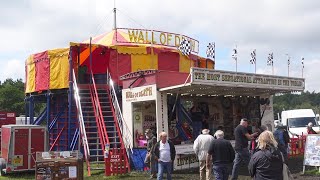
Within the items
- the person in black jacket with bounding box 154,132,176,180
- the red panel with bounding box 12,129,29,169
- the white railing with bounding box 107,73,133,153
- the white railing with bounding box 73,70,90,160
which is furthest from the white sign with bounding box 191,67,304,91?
the red panel with bounding box 12,129,29,169

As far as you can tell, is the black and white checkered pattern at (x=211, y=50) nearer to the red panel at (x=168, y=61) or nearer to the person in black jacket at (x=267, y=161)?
the red panel at (x=168, y=61)

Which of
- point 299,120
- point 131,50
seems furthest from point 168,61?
point 299,120

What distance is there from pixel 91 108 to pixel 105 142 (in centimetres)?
339

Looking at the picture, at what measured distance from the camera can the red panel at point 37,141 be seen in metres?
15.7

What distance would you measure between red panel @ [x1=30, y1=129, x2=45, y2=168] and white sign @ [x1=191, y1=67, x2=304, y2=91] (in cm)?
611

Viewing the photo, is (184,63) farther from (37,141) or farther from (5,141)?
(5,141)

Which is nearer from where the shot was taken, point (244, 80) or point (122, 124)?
point (244, 80)

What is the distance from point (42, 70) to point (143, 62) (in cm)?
522

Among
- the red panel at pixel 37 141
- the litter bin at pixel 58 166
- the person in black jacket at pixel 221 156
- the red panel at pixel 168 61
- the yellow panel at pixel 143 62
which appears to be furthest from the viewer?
the red panel at pixel 168 61

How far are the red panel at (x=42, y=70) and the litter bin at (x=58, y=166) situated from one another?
38.2 ft

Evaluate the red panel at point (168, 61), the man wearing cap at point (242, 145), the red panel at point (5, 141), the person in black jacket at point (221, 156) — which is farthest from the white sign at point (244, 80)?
the red panel at point (5, 141)

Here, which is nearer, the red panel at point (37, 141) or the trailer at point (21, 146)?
the trailer at point (21, 146)

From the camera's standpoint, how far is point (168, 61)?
22.2 meters

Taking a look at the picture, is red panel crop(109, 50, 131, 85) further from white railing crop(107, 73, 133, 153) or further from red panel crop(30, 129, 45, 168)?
red panel crop(30, 129, 45, 168)
